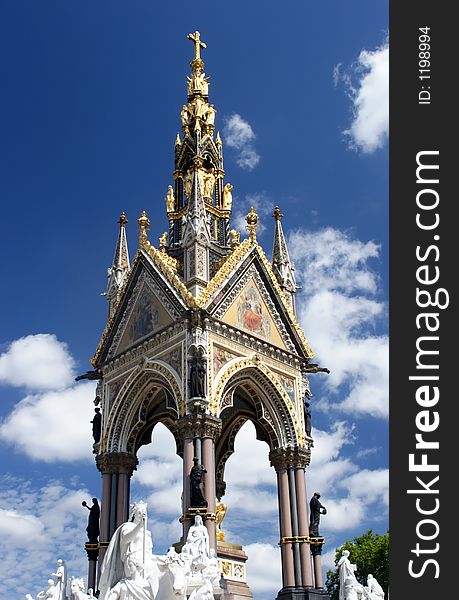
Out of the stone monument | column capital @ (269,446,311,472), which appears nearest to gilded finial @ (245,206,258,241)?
the stone monument

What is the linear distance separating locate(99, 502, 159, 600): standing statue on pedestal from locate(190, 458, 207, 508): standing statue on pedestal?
8904 millimetres

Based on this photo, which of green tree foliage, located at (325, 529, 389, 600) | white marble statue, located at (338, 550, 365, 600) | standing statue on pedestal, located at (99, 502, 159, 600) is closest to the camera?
standing statue on pedestal, located at (99, 502, 159, 600)

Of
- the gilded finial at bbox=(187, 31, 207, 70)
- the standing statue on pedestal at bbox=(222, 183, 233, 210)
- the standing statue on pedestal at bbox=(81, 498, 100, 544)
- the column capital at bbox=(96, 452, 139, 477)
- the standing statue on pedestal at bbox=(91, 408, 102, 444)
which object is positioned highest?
the gilded finial at bbox=(187, 31, 207, 70)

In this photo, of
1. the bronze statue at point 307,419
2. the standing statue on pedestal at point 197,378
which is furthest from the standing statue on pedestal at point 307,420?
the standing statue on pedestal at point 197,378

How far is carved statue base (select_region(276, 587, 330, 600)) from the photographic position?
2403 cm

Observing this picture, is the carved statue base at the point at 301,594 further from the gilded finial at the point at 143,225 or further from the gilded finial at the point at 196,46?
the gilded finial at the point at 196,46

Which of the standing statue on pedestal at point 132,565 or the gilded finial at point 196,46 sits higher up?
the gilded finial at point 196,46

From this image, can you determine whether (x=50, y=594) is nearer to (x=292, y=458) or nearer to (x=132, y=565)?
(x=132, y=565)

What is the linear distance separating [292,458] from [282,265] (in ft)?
25.5

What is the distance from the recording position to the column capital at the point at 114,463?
26719 millimetres

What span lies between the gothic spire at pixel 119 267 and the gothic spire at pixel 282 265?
5823mm

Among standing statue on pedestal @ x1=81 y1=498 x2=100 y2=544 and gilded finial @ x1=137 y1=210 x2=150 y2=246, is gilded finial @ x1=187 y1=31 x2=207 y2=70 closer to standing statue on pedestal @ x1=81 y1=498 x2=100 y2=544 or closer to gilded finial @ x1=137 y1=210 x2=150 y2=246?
gilded finial @ x1=137 y1=210 x2=150 y2=246

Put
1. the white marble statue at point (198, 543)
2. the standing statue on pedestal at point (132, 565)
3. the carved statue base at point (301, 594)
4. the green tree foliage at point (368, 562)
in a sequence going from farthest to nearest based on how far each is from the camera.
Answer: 1. the green tree foliage at point (368, 562)
2. the carved statue base at point (301, 594)
3. the white marble statue at point (198, 543)
4. the standing statue on pedestal at point (132, 565)

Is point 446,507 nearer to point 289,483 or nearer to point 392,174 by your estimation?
point 392,174
